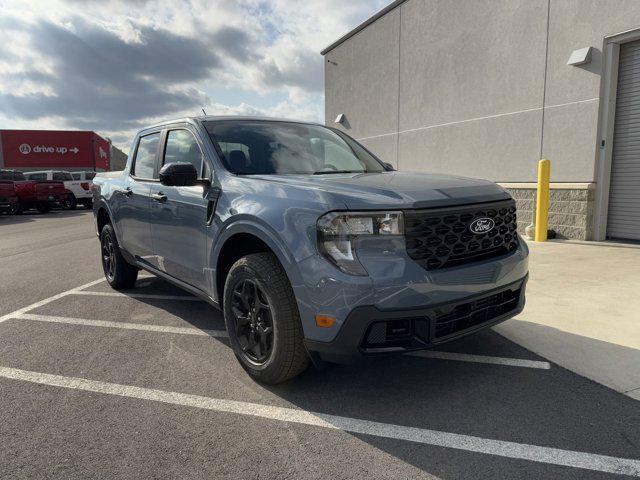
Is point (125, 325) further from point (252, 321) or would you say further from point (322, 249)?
point (322, 249)

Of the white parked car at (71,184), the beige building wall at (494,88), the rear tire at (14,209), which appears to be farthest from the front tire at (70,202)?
the beige building wall at (494,88)

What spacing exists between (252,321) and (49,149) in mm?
39756

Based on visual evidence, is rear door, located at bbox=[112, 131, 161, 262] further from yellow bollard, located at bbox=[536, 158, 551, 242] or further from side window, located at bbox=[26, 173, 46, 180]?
side window, located at bbox=[26, 173, 46, 180]

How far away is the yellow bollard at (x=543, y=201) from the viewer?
27.4 feet

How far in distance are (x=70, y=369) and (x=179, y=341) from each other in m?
0.83

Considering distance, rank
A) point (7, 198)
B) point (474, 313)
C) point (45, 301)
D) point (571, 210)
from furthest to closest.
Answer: point (7, 198) → point (571, 210) → point (45, 301) → point (474, 313)

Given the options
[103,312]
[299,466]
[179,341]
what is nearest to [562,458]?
[299,466]

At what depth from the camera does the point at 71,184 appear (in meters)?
21.3

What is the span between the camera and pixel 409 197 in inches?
105

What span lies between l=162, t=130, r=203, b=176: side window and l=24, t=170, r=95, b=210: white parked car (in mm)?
18920

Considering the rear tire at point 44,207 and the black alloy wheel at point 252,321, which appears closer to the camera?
the black alloy wheel at point 252,321

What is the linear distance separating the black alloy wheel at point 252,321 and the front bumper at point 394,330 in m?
0.41

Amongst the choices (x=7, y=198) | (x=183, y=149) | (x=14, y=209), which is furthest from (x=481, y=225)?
(x=14, y=209)

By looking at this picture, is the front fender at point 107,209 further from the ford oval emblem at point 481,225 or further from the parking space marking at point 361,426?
the ford oval emblem at point 481,225
